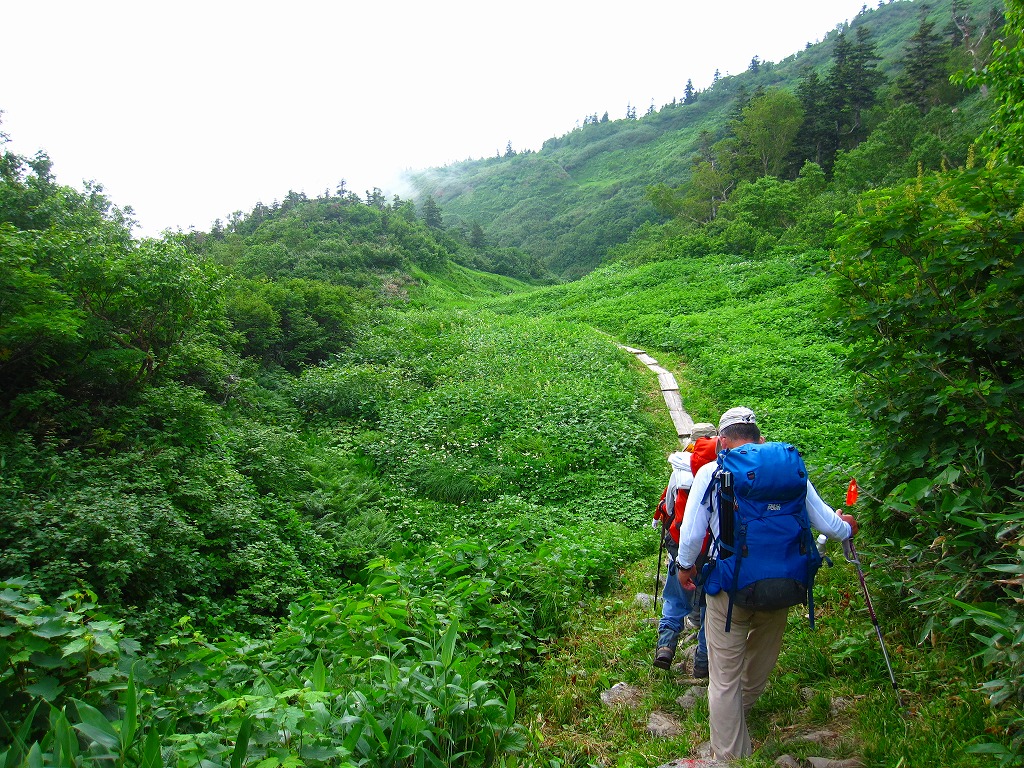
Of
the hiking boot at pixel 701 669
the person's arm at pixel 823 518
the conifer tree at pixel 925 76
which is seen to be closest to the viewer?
the person's arm at pixel 823 518

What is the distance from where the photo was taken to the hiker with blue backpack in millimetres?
3230

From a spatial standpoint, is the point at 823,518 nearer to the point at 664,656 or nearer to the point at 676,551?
the point at 676,551

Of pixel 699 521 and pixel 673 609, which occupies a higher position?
pixel 699 521

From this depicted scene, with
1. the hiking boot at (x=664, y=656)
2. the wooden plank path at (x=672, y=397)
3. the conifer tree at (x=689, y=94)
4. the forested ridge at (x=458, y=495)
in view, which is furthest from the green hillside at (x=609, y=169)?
the hiking boot at (x=664, y=656)

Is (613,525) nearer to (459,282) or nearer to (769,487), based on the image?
(769,487)

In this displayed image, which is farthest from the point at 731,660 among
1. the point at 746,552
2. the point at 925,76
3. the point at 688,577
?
the point at 925,76

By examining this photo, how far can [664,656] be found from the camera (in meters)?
4.54

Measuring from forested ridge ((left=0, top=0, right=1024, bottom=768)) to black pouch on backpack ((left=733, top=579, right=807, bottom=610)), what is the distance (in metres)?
0.72

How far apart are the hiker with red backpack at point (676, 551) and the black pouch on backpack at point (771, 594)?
102 cm

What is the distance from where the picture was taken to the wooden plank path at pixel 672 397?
10.8m

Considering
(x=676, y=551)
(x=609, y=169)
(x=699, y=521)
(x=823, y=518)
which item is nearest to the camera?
(x=823, y=518)

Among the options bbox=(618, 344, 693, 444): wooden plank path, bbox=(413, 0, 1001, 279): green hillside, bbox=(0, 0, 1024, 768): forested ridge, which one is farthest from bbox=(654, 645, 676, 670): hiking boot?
bbox=(413, 0, 1001, 279): green hillside

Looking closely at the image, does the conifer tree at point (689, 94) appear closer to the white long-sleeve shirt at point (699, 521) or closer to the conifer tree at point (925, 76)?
the conifer tree at point (925, 76)

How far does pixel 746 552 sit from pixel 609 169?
104m
